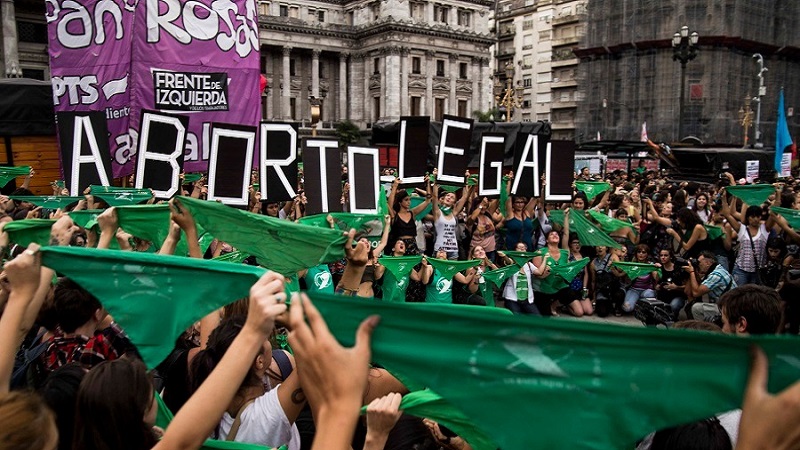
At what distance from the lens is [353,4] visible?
6359cm

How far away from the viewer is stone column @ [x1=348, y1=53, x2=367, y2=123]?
6309 centimetres

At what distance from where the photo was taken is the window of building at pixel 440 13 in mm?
61406

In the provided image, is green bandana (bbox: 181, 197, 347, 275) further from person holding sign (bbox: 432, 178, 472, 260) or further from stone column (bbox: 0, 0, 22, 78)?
stone column (bbox: 0, 0, 22, 78)

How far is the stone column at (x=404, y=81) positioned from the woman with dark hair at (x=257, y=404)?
190ft

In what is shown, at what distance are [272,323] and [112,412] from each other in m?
0.68

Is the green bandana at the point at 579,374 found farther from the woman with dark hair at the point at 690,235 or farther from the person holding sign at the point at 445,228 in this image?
the woman with dark hair at the point at 690,235

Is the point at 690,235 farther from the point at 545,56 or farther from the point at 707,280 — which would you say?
the point at 545,56

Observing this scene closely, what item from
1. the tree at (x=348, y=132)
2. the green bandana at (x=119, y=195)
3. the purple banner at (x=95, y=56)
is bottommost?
the green bandana at (x=119, y=195)

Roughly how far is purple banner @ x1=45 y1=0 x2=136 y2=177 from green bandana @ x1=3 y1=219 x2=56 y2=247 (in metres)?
5.11

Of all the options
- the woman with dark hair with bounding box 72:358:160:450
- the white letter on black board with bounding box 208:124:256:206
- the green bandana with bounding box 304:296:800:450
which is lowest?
the woman with dark hair with bounding box 72:358:160:450

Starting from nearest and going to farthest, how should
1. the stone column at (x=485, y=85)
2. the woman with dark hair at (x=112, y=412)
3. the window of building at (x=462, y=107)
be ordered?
the woman with dark hair at (x=112, y=412) < the window of building at (x=462, y=107) < the stone column at (x=485, y=85)

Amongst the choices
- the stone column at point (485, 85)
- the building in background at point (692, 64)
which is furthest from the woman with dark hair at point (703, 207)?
the stone column at point (485, 85)

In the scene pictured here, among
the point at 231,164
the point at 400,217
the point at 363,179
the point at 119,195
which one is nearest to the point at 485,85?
the point at 400,217

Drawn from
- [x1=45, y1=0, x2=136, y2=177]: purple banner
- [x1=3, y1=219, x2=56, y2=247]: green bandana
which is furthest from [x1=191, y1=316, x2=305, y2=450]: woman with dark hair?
[x1=45, y1=0, x2=136, y2=177]: purple banner
